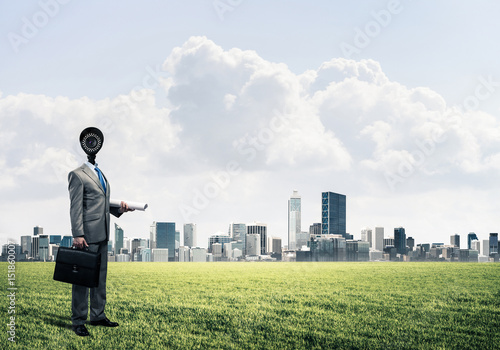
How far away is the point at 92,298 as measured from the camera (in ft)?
27.4

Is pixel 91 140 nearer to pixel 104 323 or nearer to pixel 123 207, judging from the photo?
pixel 123 207

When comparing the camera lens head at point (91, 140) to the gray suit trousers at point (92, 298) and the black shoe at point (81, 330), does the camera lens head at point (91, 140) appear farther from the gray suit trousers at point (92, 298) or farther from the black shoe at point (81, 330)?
the black shoe at point (81, 330)

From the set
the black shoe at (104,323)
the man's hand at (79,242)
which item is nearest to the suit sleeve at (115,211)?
the man's hand at (79,242)

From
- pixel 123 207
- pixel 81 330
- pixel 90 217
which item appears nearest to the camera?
pixel 81 330

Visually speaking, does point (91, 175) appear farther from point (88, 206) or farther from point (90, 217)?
point (90, 217)

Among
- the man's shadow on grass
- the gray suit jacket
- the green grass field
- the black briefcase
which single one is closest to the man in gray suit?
the gray suit jacket

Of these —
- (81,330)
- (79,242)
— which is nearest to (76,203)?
(79,242)

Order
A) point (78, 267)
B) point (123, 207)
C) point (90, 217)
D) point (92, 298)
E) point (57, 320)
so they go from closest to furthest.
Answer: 1. point (78, 267)
2. point (90, 217)
3. point (92, 298)
4. point (123, 207)
5. point (57, 320)

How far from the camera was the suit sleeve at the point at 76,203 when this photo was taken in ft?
25.4

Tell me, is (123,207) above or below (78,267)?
above

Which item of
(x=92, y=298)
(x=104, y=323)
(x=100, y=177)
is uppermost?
(x=100, y=177)

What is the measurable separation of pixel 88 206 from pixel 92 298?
1743 millimetres

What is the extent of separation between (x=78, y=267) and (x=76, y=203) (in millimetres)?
1108

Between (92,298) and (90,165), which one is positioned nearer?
(90,165)
